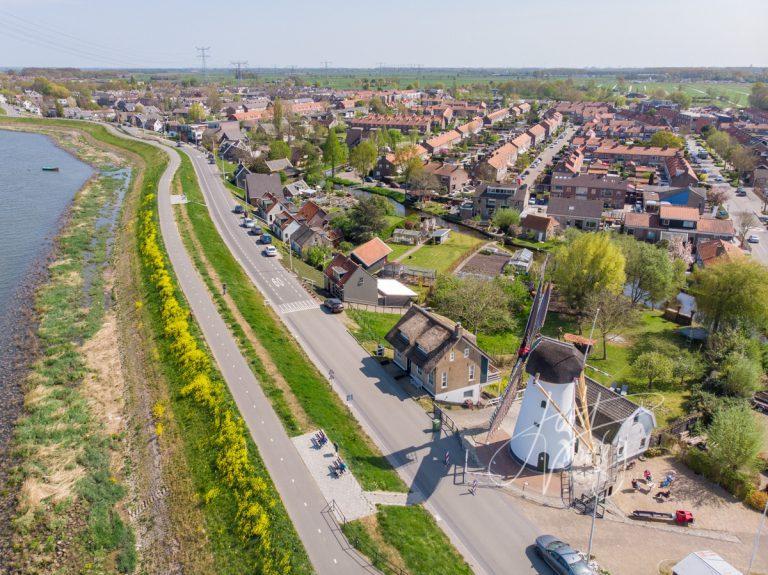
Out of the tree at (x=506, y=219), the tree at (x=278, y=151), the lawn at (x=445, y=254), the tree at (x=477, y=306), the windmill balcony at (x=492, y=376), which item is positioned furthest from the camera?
the tree at (x=278, y=151)

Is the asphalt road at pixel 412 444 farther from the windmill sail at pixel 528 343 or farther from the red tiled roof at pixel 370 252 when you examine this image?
the red tiled roof at pixel 370 252

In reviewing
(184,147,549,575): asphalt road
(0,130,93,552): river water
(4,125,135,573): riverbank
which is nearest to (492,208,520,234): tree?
(184,147,549,575): asphalt road

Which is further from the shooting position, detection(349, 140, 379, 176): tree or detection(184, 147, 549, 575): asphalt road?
detection(349, 140, 379, 176): tree

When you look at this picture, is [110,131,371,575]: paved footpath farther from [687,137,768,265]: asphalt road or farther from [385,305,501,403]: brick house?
[687,137,768,265]: asphalt road

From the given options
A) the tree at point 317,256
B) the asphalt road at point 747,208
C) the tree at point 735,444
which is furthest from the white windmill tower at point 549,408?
the asphalt road at point 747,208

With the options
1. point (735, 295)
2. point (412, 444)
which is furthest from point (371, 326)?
point (735, 295)

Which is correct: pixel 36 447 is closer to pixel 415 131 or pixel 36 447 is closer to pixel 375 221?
pixel 375 221
